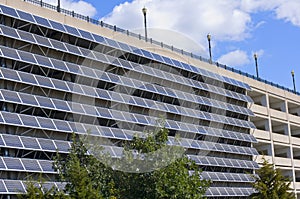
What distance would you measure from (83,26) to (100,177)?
70.8 ft

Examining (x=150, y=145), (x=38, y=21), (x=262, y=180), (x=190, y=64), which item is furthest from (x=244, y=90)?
(x=150, y=145)

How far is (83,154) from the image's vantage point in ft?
92.6

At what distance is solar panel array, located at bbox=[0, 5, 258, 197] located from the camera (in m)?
37.3

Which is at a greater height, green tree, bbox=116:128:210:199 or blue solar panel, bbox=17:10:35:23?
blue solar panel, bbox=17:10:35:23

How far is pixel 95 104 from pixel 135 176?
60.4 ft

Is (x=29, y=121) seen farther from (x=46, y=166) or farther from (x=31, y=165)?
(x=46, y=166)

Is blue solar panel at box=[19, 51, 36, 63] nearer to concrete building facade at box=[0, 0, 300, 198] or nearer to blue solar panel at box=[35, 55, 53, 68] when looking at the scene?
concrete building facade at box=[0, 0, 300, 198]

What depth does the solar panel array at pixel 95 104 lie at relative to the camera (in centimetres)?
3734

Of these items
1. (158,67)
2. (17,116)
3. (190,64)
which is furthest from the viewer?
(190,64)

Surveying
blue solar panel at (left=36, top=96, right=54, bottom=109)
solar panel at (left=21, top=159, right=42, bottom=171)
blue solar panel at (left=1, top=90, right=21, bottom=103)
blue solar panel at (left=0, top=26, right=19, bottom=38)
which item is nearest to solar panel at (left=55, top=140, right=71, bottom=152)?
solar panel at (left=21, top=159, right=42, bottom=171)

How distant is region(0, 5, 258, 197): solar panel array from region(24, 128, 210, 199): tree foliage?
3669 mm

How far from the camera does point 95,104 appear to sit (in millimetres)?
44344

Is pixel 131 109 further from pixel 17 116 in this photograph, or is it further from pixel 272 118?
pixel 272 118

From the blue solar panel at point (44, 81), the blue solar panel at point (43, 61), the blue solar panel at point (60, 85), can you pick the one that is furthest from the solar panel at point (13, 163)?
the blue solar panel at point (43, 61)
